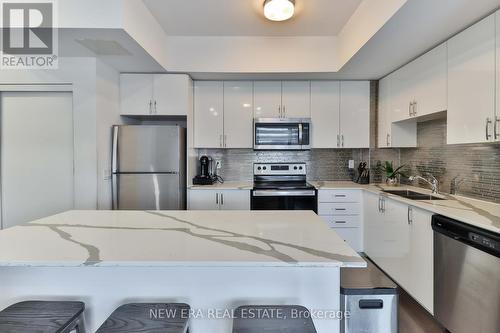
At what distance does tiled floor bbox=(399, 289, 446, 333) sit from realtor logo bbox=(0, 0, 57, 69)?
349 centimetres

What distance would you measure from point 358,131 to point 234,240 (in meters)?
2.79

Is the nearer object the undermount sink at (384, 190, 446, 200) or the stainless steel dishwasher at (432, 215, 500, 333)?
the stainless steel dishwasher at (432, 215, 500, 333)

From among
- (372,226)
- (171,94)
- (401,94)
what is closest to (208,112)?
(171,94)

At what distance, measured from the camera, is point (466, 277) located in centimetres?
163

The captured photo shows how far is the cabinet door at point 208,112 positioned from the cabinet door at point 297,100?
2.71ft

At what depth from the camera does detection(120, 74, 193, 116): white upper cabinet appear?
3.15m

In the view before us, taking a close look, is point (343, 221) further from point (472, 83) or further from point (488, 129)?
point (472, 83)

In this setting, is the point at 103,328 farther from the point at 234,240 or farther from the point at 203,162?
the point at 203,162

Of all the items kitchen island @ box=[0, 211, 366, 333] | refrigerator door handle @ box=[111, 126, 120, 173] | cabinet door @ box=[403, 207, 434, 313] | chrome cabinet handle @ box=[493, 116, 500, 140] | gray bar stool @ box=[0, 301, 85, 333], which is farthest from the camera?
refrigerator door handle @ box=[111, 126, 120, 173]

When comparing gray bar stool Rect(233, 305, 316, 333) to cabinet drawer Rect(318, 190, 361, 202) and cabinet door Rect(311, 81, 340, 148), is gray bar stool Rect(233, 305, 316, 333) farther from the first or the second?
cabinet door Rect(311, 81, 340, 148)

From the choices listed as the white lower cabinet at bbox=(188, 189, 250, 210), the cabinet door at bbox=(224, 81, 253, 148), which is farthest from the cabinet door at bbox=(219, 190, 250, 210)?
the cabinet door at bbox=(224, 81, 253, 148)

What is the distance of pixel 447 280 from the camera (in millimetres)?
1775

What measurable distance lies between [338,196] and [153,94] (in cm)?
248

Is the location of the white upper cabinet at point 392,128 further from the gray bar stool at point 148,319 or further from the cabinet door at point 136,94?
the gray bar stool at point 148,319
